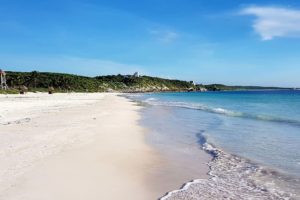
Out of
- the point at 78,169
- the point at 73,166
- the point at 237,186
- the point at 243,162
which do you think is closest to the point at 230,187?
the point at 237,186

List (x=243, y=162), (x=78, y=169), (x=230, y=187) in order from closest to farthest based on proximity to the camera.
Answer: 1. (x=230, y=187)
2. (x=78, y=169)
3. (x=243, y=162)

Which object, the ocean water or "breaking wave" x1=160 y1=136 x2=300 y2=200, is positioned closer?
"breaking wave" x1=160 y1=136 x2=300 y2=200

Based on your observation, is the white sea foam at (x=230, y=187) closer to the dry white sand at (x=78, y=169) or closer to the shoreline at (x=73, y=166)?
the dry white sand at (x=78, y=169)

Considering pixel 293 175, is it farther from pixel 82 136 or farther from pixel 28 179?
pixel 82 136

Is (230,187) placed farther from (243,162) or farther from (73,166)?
(73,166)

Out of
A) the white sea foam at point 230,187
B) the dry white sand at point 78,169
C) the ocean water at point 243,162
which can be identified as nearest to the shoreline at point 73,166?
the dry white sand at point 78,169

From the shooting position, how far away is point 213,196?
690 centimetres

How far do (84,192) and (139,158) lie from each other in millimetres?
3895

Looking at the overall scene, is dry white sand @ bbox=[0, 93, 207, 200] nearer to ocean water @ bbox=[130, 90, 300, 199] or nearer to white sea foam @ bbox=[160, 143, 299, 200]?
white sea foam @ bbox=[160, 143, 299, 200]

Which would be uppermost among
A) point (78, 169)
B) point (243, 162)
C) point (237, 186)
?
point (78, 169)

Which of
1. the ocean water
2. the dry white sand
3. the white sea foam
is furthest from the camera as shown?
the ocean water

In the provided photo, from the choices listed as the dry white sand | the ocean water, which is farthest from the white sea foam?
the dry white sand

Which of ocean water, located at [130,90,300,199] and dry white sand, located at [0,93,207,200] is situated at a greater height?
dry white sand, located at [0,93,207,200]

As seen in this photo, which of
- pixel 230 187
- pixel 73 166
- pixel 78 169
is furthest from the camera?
pixel 73 166
